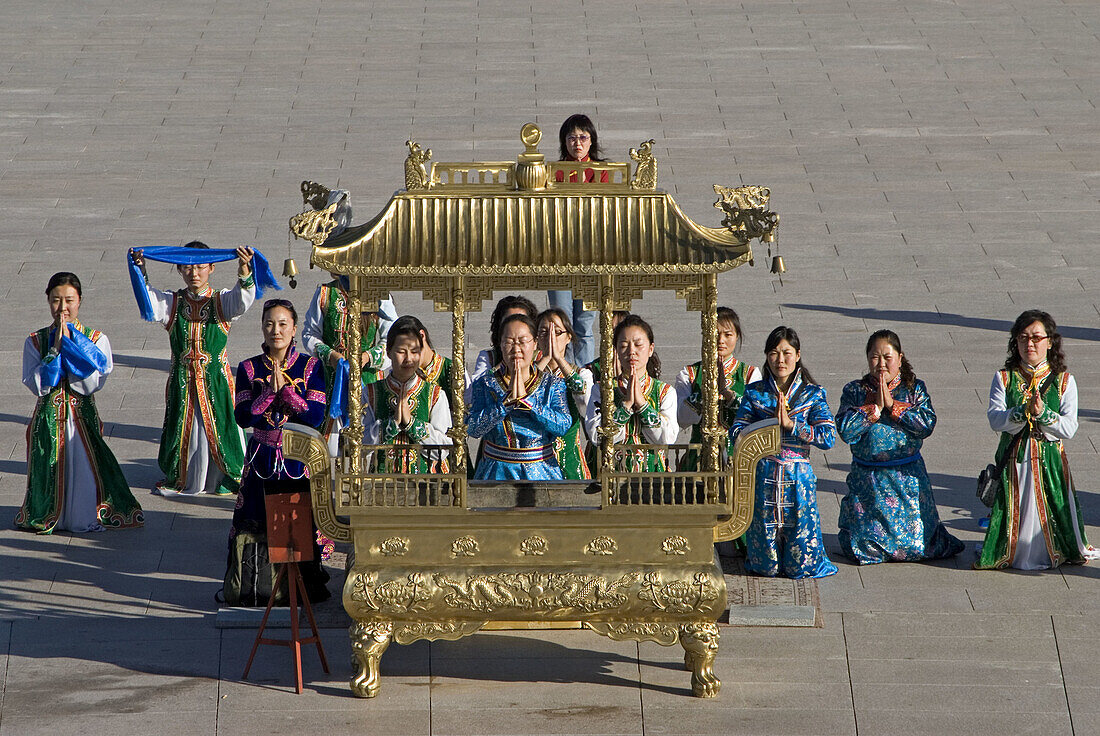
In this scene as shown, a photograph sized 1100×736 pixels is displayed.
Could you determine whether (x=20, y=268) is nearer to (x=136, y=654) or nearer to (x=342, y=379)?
(x=342, y=379)

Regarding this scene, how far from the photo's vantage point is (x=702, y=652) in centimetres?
691

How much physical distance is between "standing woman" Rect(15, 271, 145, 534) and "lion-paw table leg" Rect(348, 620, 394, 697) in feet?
9.61

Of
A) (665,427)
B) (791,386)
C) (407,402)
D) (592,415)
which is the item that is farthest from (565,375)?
(791,386)

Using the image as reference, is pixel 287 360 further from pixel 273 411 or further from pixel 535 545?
pixel 535 545

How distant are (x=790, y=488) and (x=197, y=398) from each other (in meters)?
4.05

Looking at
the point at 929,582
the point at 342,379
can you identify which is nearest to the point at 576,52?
the point at 342,379

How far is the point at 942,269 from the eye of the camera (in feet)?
49.2

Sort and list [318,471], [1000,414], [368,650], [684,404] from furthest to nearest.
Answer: [684,404] → [1000,414] → [318,471] → [368,650]

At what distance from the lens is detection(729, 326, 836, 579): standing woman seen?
8.23m

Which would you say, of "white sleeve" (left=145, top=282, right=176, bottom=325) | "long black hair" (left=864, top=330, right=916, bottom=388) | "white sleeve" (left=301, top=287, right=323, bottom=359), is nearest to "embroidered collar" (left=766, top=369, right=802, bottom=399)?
"long black hair" (left=864, top=330, right=916, bottom=388)

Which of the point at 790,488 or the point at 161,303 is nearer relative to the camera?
the point at 790,488

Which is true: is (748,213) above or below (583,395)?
above

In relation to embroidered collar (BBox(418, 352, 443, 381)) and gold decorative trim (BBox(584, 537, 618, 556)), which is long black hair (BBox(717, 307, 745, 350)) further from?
gold decorative trim (BBox(584, 537, 618, 556))

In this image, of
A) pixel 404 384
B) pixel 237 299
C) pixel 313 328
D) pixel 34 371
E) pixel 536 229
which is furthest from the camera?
pixel 313 328
